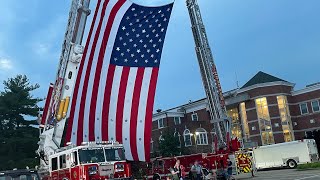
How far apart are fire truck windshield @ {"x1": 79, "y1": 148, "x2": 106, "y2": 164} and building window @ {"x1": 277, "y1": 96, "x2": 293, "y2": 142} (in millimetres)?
37809

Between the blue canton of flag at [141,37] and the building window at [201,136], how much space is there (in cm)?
3231

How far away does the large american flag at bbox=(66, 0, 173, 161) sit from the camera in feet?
61.9

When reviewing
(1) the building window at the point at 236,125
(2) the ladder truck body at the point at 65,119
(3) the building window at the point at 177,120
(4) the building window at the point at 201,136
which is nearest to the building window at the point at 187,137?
(4) the building window at the point at 201,136

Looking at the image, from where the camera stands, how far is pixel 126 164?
658 inches

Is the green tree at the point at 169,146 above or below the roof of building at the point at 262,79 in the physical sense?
below

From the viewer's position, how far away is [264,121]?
163 ft

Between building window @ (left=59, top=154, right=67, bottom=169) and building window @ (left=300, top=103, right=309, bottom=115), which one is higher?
building window @ (left=300, top=103, right=309, bottom=115)

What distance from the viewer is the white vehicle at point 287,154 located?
34.1 m

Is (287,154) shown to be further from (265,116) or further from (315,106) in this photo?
(315,106)

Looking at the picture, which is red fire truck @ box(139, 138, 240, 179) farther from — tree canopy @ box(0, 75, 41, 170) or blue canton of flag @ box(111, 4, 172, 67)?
tree canopy @ box(0, 75, 41, 170)

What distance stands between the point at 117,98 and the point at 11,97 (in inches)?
1043

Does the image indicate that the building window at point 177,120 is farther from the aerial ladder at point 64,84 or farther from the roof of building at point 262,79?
the aerial ladder at point 64,84

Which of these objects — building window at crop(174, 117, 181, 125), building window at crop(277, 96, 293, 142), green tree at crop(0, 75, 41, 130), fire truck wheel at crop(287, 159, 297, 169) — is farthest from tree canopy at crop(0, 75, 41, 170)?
building window at crop(277, 96, 293, 142)

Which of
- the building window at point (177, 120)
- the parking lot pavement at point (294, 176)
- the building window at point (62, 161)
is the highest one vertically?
the building window at point (177, 120)
